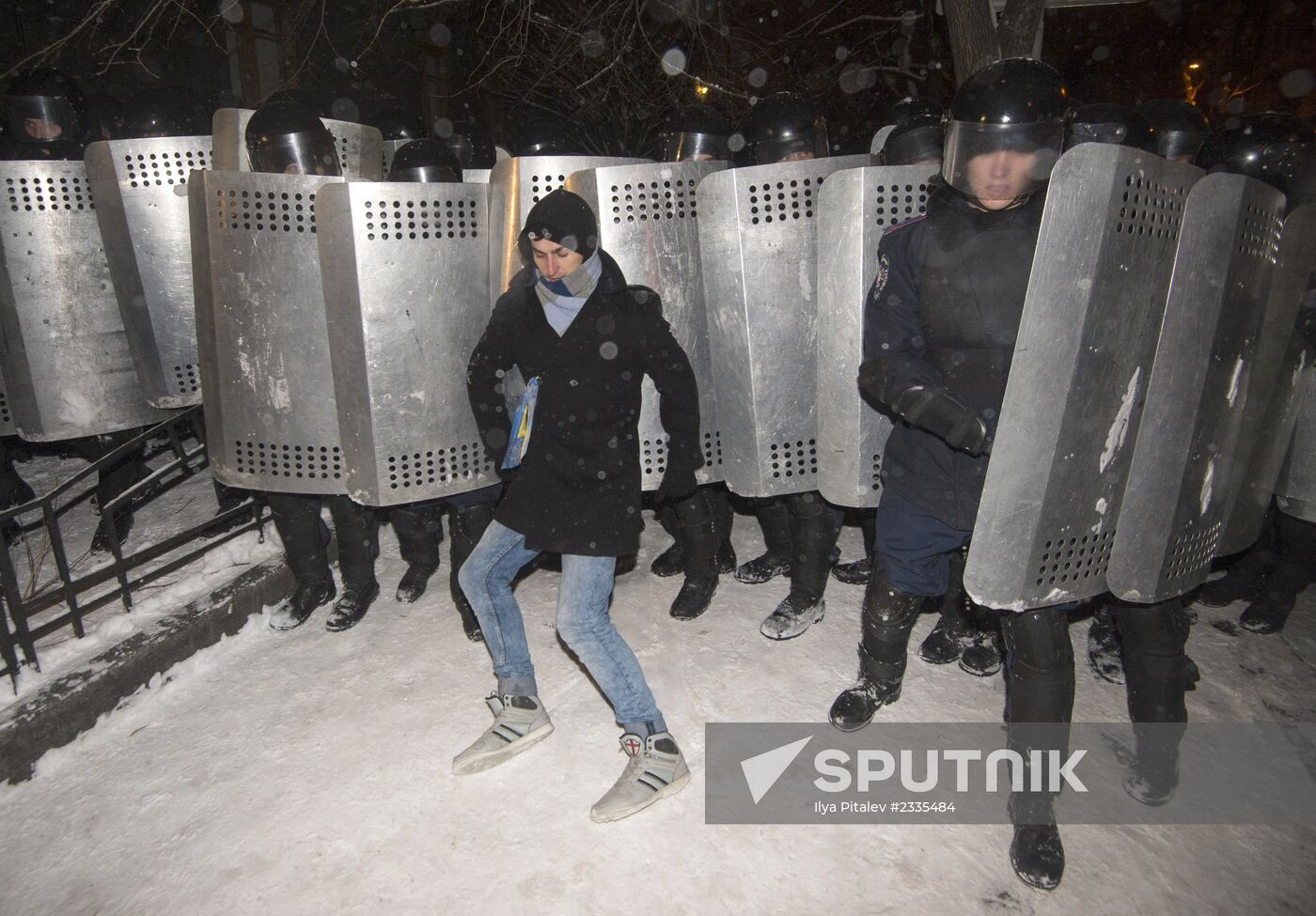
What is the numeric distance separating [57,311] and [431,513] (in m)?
2.27

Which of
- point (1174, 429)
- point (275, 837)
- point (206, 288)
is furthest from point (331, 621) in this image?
point (1174, 429)

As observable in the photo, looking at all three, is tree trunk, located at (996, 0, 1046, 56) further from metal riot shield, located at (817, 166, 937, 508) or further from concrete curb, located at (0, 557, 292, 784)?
concrete curb, located at (0, 557, 292, 784)

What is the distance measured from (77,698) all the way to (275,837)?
1125mm

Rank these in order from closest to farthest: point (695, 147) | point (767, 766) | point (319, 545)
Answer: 1. point (767, 766)
2. point (319, 545)
3. point (695, 147)

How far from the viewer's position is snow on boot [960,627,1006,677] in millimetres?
3291

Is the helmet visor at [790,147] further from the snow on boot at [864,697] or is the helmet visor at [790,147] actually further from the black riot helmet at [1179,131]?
the snow on boot at [864,697]

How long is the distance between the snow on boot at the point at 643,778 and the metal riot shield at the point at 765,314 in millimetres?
1315

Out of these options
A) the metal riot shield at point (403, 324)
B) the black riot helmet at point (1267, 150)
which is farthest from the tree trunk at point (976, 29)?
the metal riot shield at point (403, 324)

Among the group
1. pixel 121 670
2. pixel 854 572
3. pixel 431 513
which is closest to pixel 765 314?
pixel 854 572

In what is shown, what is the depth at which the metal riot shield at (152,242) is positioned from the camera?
3.79 meters

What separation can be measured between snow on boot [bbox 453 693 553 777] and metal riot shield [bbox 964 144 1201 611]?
1.64 metres

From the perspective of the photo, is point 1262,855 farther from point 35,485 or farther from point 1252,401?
point 35,485

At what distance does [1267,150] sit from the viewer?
9.22 ft

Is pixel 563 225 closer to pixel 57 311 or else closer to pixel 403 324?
pixel 403 324
